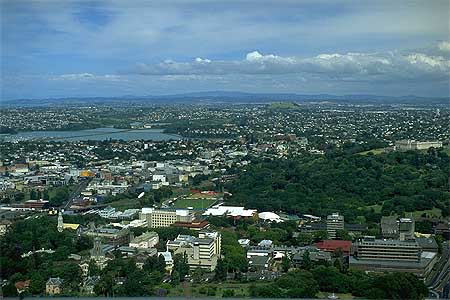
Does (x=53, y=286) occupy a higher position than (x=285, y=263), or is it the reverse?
(x=53, y=286)

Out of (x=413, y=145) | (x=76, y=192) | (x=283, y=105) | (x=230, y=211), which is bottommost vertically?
(x=230, y=211)

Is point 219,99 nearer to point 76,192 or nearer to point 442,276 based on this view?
point 76,192

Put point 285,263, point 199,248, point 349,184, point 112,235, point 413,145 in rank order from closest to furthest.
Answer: point 285,263, point 199,248, point 112,235, point 349,184, point 413,145

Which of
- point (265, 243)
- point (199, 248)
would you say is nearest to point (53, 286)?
point (199, 248)

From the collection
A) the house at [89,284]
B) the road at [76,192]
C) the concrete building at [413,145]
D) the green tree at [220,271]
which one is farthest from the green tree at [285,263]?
the road at [76,192]

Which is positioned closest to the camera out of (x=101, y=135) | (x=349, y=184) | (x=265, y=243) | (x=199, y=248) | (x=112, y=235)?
(x=199, y=248)

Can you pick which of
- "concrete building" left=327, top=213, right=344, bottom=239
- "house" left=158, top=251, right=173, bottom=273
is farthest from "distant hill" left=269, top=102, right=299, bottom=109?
"house" left=158, top=251, right=173, bottom=273

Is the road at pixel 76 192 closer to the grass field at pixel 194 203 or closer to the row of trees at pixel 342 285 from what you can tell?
the grass field at pixel 194 203
